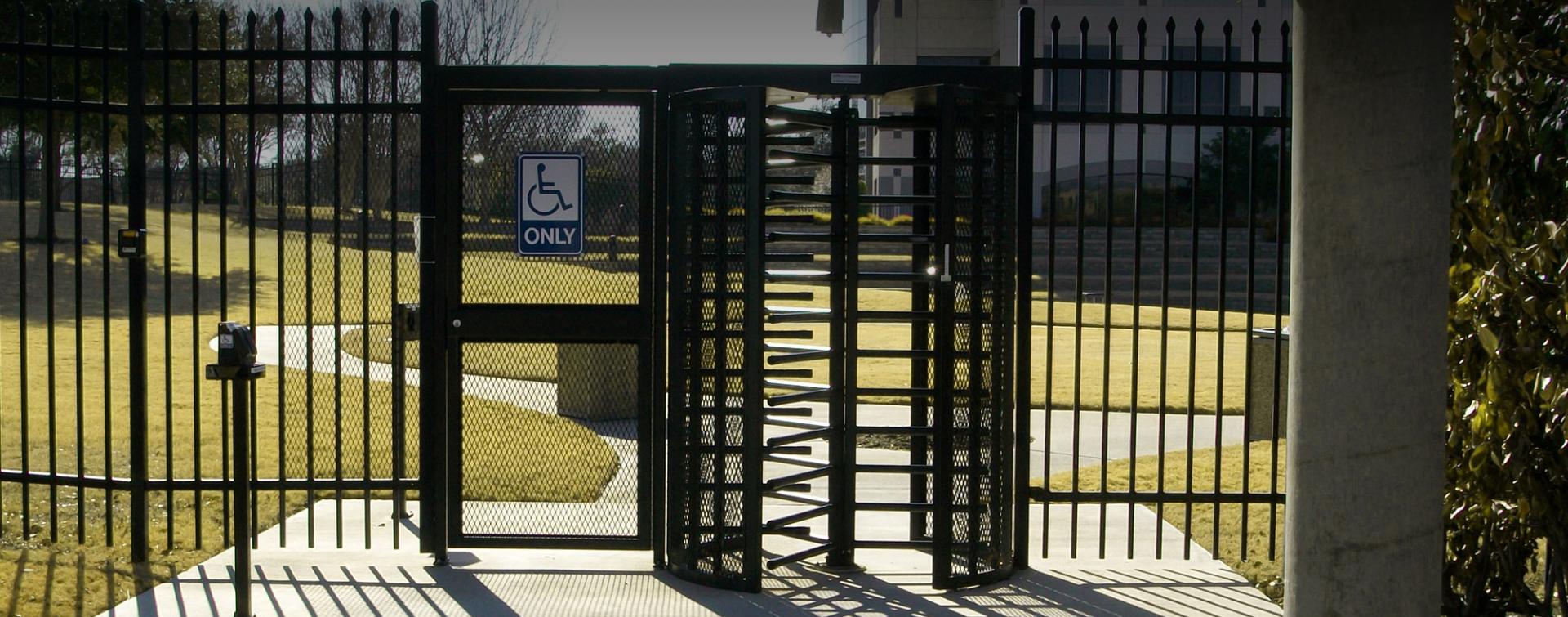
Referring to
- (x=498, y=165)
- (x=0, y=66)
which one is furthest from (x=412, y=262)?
(x=498, y=165)

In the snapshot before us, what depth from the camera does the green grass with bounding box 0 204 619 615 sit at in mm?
6473

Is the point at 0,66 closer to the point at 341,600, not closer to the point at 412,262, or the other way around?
the point at 412,262

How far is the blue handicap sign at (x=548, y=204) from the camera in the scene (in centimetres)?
659

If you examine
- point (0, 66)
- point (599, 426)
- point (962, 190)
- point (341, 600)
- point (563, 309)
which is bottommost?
point (341, 600)

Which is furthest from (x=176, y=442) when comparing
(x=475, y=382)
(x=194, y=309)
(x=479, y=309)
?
(x=479, y=309)

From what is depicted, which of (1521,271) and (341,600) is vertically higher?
(1521,271)

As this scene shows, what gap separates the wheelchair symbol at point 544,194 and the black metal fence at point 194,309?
63cm

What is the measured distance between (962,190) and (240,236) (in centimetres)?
3333

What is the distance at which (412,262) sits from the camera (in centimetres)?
2531

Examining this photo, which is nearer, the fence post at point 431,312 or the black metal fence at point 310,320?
the black metal fence at point 310,320

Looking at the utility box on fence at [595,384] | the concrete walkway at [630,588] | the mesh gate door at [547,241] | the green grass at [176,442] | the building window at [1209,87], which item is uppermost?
the building window at [1209,87]

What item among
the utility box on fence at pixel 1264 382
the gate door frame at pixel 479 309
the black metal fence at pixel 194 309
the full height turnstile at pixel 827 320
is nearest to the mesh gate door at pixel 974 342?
the full height turnstile at pixel 827 320

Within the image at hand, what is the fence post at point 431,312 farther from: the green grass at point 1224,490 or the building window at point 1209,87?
the building window at point 1209,87

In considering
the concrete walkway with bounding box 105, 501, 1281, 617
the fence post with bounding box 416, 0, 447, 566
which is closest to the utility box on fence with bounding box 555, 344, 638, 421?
the fence post with bounding box 416, 0, 447, 566
